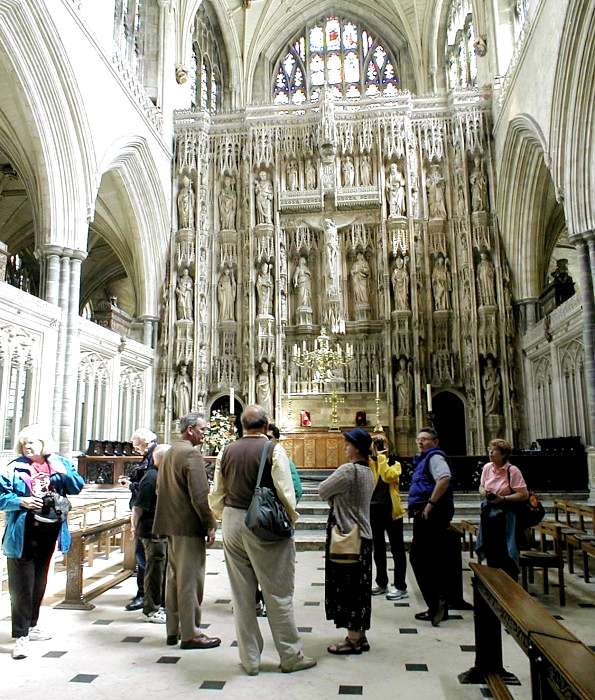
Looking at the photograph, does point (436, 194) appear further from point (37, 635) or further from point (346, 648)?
point (37, 635)

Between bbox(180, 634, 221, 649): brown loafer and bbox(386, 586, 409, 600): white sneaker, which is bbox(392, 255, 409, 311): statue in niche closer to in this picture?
bbox(386, 586, 409, 600): white sneaker

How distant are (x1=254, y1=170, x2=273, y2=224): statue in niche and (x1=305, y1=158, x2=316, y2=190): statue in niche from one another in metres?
1.11

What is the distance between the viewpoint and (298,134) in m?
17.5

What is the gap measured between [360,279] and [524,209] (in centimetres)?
Result: 466

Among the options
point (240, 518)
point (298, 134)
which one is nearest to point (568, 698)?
point (240, 518)

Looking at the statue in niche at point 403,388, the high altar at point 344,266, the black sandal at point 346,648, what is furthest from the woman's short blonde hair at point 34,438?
the statue in niche at point 403,388

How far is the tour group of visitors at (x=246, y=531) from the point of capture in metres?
3.75

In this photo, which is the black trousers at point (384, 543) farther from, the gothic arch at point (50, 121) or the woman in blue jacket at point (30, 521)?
the gothic arch at point (50, 121)

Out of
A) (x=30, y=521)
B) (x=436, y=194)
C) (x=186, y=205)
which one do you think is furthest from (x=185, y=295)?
(x=30, y=521)

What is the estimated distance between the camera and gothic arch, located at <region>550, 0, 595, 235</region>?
10547mm

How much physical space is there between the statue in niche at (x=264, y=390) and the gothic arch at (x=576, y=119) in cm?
819

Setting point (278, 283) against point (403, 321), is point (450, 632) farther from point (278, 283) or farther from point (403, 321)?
point (278, 283)

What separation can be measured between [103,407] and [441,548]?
1138cm

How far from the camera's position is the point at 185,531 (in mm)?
4109
